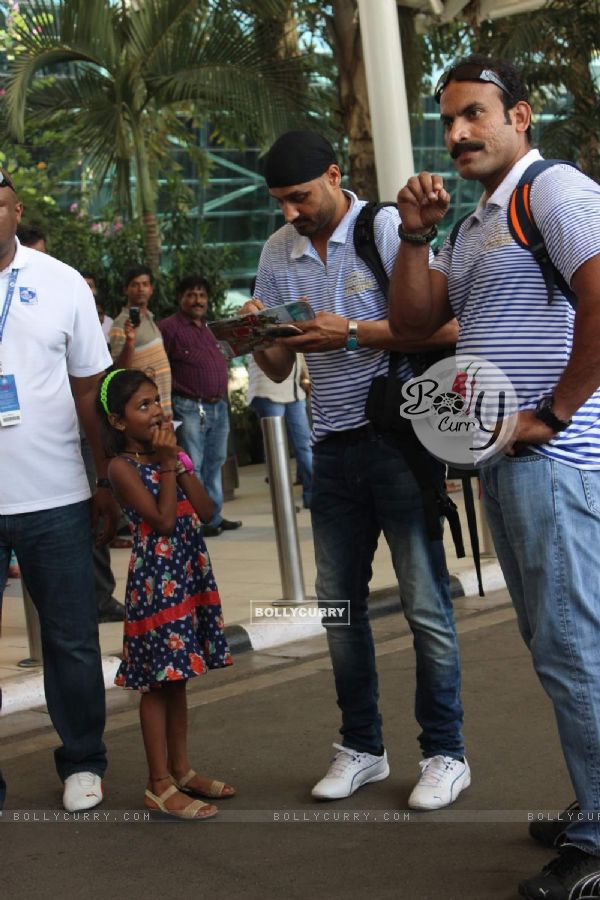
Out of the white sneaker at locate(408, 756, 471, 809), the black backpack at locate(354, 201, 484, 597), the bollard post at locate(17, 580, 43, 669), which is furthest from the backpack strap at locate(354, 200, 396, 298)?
the bollard post at locate(17, 580, 43, 669)

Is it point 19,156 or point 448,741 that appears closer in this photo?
point 448,741

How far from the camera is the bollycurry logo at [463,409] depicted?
3682 mm

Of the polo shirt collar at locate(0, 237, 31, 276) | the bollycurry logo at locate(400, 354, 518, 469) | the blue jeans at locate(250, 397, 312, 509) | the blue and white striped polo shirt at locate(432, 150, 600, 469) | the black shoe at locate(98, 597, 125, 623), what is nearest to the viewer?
the blue and white striped polo shirt at locate(432, 150, 600, 469)

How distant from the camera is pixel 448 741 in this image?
470 cm

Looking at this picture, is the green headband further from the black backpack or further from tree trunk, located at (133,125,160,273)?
tree trunk, located at (133,125,160,273)

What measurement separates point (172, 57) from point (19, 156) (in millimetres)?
4739

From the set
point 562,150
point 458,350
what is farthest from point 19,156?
point 458,350

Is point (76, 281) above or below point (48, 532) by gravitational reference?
above

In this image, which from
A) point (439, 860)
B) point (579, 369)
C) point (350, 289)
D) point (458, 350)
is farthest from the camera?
point (350, 289)

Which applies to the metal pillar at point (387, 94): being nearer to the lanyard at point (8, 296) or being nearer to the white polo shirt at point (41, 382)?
the white polo shirt at point (41, 382)

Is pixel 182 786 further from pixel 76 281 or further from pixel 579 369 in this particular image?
pixel 579 369

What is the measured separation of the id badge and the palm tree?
8661mm

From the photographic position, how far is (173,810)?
4688 millimetres

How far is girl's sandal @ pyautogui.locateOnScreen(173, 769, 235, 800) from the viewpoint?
485cm
